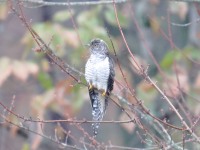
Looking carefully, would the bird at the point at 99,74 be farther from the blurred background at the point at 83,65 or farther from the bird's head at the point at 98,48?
the blurred background at the point at 83,65

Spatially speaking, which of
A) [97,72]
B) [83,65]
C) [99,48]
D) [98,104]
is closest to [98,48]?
[99,48]

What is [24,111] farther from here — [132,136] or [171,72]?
[171,72]

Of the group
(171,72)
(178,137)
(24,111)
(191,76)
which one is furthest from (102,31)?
(24,111)

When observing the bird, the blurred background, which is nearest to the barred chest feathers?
the bird

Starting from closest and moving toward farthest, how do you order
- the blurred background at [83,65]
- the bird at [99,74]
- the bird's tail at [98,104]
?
the bird's tail at [98,104], the bird at [99,74], the blurred background at [83,65]

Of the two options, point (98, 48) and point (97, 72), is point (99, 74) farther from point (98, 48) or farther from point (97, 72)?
point (98, 48)

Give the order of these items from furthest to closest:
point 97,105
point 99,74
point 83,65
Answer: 1. point 83,65
2. point 99,74
3. point 97,105

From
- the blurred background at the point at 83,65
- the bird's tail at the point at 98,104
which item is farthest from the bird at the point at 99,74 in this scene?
the blurred background at the point at 83,65

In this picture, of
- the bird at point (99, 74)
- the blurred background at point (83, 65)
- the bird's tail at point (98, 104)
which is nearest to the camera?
the bird's tail at point (98, 104)
